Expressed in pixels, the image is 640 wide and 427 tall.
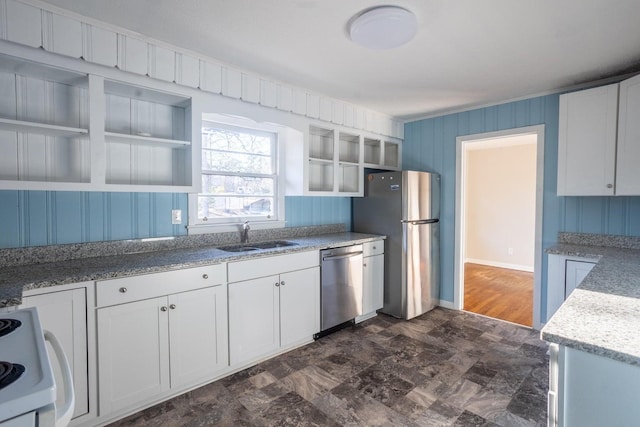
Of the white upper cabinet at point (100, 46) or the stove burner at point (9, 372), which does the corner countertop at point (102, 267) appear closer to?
the stove burner at point (9, 372)

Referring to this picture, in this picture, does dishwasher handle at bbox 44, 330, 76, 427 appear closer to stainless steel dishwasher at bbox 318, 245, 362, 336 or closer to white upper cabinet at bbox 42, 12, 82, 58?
white upper cabinet at bbox 42, 12, 82, 58

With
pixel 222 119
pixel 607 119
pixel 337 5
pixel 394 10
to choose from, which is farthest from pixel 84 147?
pixel 607 119

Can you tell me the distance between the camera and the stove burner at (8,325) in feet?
3.40

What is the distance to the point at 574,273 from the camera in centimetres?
254

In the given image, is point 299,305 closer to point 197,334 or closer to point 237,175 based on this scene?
point 197,334

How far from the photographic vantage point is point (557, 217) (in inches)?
123

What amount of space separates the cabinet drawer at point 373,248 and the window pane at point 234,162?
1264 mm

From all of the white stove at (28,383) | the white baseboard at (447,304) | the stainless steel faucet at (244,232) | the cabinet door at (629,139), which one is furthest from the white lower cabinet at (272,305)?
the cabinet door at (629,139)

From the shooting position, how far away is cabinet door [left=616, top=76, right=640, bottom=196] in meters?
2.41

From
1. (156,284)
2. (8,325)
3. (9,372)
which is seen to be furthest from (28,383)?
(156,284)

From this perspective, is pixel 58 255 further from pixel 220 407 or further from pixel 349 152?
pixel 349 152

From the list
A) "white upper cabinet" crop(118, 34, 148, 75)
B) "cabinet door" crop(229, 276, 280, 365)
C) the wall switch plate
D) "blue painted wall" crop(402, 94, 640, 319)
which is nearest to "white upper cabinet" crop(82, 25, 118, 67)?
"white upper cabinet" crop(118, 34, 148, 75)

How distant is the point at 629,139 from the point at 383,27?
213 centimetres

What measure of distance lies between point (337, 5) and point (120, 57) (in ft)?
4.61
